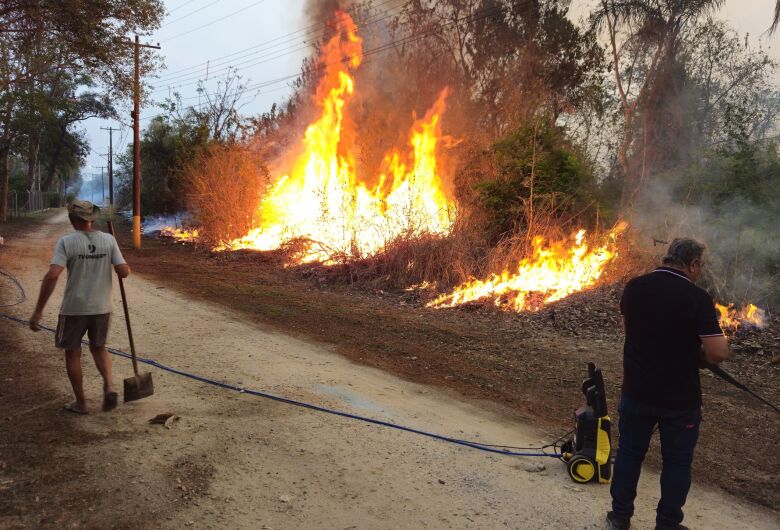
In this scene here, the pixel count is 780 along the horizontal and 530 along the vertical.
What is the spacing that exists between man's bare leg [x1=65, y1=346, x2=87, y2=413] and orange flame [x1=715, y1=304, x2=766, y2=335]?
828 centimetres

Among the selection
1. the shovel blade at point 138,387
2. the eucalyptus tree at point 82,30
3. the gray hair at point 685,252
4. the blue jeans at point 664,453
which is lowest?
the shovel blade at point 138,387

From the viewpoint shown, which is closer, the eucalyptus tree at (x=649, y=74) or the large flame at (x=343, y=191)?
the large flame at (x=343, y=191)

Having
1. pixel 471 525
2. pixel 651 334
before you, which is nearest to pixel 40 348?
pixel 471 525

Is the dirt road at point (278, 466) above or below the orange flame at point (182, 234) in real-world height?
below

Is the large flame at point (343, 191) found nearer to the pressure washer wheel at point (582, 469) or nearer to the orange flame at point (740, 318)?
the orange flame at point (740, 318)

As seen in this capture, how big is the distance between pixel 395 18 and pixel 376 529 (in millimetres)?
23233

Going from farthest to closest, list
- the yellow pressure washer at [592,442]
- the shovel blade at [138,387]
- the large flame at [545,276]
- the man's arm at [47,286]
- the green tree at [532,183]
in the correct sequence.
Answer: the green tree at [532,183] → the large flame at [545,276] → the shovel blade at [138,387] → the man's arm at [47,286] → the yellow pressure washer at [592,442]

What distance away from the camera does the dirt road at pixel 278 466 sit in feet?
11.2

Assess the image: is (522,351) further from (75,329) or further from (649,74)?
(649,74)

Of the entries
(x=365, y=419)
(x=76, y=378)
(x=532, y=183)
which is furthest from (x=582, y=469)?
(x=532, y=183)

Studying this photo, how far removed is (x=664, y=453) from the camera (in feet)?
10.8

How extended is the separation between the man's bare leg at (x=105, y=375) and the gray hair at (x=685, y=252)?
14.7ft

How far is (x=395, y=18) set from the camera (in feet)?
76.4

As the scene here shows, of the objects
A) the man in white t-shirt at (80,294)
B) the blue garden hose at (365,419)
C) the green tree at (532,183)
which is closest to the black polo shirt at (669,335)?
the blue garden hose at (365,419)
